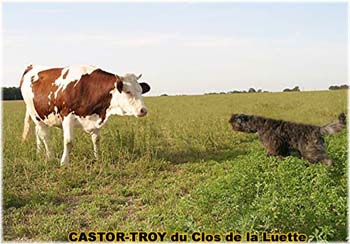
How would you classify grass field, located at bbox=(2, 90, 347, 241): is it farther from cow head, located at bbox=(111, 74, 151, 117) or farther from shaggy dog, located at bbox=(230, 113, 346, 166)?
cow head, located at bbox=(111, 74, 151, 117)

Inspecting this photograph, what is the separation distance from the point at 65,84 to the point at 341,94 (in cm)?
1589

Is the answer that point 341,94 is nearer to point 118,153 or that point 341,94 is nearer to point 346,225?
point 118,153

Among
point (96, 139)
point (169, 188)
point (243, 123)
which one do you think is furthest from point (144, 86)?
point (169, 188)

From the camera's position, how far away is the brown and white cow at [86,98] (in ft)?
27.6

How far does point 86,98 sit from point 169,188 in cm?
244

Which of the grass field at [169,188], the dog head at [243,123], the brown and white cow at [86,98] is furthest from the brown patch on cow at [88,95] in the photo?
the dog head at [243,123]

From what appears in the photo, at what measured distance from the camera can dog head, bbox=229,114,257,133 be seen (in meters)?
8.41

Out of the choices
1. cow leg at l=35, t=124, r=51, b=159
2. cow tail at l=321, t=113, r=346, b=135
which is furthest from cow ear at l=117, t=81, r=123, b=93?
cow tail at l=321, t=113, r=346, b=135

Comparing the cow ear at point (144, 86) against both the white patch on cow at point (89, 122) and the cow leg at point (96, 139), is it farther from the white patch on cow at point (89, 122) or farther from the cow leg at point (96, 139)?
the cow leg at point (96, 139)

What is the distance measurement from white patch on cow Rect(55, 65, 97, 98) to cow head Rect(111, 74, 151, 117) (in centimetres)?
70

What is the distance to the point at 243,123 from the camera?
848 cm

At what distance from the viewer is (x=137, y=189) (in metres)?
7.19

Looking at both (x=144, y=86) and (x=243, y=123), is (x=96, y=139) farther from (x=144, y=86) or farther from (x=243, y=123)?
(x=243, y=123)

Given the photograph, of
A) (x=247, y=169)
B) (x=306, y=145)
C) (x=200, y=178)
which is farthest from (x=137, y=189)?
(x=306, y=145)
